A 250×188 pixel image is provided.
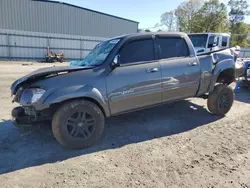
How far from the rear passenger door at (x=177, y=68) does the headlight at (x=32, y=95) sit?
7.60 ft

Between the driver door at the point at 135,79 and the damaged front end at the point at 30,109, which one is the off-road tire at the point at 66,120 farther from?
the driver door at the point at 135,79

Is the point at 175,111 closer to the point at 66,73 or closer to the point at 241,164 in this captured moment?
the point at 241,164

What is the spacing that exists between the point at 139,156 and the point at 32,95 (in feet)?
6.26

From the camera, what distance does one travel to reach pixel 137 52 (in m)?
4.12

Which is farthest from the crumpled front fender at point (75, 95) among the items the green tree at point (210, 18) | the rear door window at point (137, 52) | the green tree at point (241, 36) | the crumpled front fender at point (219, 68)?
the green tree at point (241, 36)

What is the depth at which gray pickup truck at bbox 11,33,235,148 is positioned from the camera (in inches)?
133

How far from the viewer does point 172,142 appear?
3896 mm

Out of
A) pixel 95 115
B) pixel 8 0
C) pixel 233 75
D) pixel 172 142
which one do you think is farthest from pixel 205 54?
pixel 8 0

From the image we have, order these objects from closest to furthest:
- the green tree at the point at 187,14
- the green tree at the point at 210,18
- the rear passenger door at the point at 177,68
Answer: the rear passenger door at the point at 177,68 → the green tree at the point at 210,18 → the green tree at the point at 187,14

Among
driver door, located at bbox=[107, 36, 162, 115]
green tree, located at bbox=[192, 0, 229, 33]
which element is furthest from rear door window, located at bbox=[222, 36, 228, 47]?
green tree, located at bbox=[192, 0, 229, 33]

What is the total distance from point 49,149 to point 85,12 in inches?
1005

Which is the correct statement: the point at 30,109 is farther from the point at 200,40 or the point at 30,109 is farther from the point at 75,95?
the point at 200,40

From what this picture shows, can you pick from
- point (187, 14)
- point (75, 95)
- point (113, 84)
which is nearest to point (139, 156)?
point (113, 84)

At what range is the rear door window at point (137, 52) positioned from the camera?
3.97 meters
